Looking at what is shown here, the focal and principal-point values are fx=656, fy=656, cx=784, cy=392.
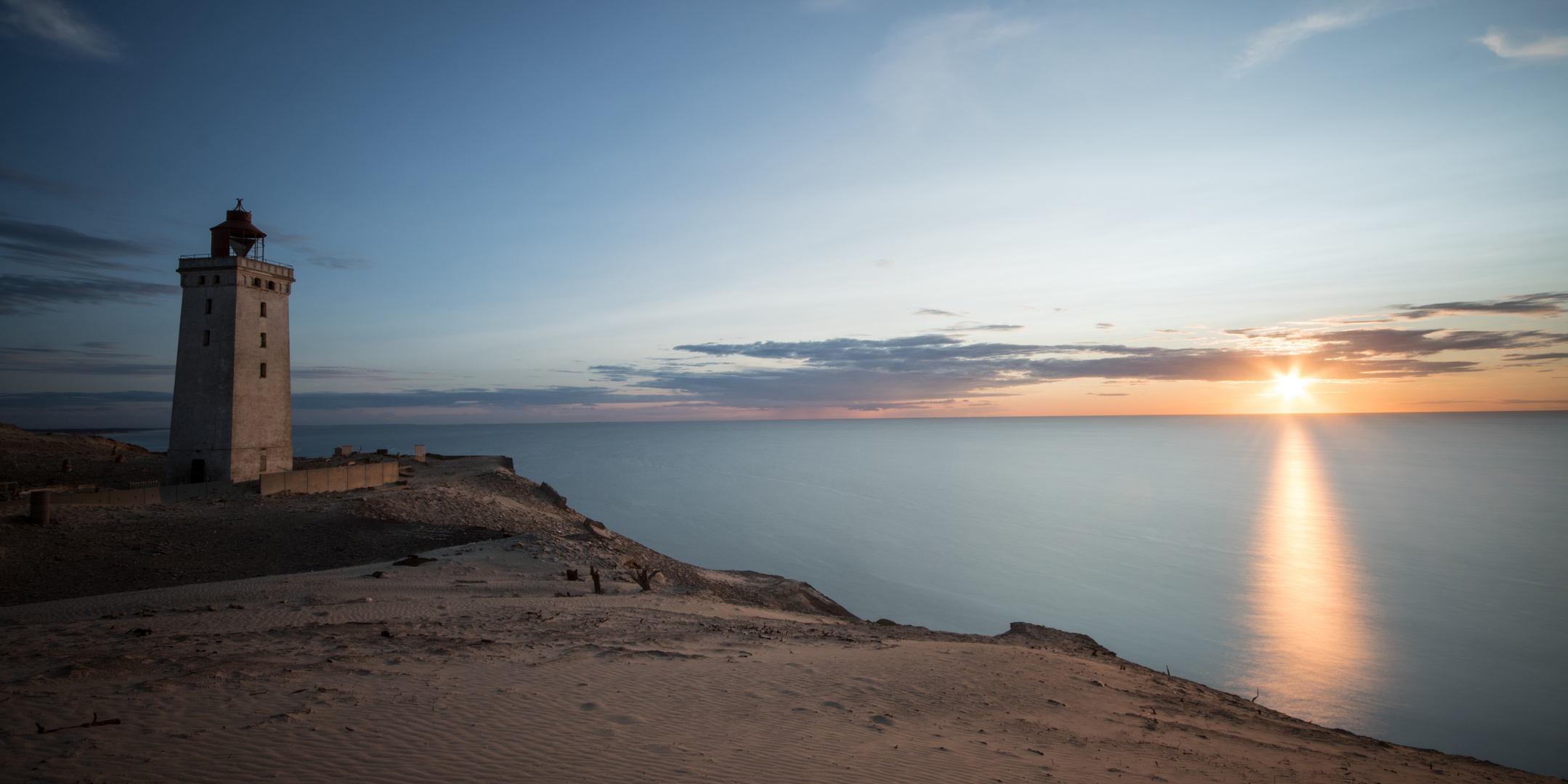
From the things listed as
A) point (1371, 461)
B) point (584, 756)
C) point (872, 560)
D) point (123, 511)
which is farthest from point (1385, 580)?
point (1371, 461)

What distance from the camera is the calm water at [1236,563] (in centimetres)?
2314

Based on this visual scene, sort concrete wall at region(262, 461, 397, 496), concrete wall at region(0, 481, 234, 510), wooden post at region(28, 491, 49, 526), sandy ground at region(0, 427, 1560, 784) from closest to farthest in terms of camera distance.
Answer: sandy ground at region(0, 427, 1560, 784), wooden post at region(28, 491, 49, 526), concrete wall at region(0, 481, 234, 510), concrete wall at region(262, 461, 397, 496)

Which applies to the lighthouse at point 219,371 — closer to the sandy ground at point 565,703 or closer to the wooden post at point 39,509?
the wooden post at point 39,509

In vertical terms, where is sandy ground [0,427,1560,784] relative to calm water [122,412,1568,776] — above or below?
above

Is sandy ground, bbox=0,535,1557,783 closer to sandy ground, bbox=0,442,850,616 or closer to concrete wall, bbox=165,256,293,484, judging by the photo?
sandy ground, bbox=0,442,850,616

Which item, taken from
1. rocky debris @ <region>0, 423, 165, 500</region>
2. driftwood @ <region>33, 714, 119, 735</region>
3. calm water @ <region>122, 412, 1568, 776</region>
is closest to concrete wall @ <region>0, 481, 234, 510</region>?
rocky debris @ <region>0, 423, 165, 500</region>

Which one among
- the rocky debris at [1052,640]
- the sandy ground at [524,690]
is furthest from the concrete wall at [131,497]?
the rocky debris at [1052,640]

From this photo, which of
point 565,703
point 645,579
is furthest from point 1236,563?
point 565,703

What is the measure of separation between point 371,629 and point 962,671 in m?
10.9

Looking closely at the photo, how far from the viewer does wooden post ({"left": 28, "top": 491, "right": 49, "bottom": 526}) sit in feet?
64.6

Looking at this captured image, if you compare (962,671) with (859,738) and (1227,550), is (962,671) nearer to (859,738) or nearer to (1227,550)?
(859,738)

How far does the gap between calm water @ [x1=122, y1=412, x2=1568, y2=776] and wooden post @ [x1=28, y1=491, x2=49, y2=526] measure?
28.5 m

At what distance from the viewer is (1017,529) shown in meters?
53.8

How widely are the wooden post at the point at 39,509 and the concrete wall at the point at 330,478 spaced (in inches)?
271
